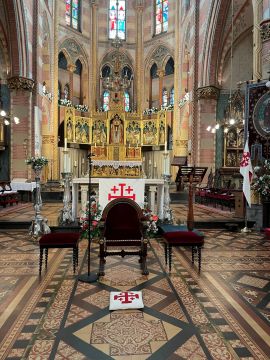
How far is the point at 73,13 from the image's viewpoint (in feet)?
76.9

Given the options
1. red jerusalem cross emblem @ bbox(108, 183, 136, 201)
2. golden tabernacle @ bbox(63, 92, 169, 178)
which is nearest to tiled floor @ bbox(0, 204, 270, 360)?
red jerusalem cross emblem @ bbox(108, 183, 136, 201)

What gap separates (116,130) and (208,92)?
18.8 ft

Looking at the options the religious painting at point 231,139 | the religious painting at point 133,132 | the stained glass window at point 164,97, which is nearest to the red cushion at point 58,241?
the religious painting at point 231,139

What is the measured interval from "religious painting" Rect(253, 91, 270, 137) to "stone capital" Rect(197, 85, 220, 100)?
249 inches

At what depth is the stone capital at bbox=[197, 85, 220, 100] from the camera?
50.2 feet

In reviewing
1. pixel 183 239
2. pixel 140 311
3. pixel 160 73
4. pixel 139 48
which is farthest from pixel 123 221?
pixel 139 48

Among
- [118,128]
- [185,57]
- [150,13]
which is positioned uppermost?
[150,13]

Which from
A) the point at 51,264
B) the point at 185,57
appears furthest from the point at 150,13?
the point at 51,264

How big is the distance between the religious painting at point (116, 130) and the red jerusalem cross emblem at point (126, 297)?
14.0 metres

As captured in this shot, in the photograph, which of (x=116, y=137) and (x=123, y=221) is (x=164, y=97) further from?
(x=123, y=221)

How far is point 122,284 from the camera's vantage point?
4535 mm

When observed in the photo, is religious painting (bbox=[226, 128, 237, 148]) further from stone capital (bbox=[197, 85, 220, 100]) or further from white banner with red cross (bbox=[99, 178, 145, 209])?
white banner with red cross (bbox=[99, 178, 145, 209])

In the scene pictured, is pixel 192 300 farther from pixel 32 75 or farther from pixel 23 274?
pixel 32 75

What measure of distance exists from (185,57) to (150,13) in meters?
6.86
